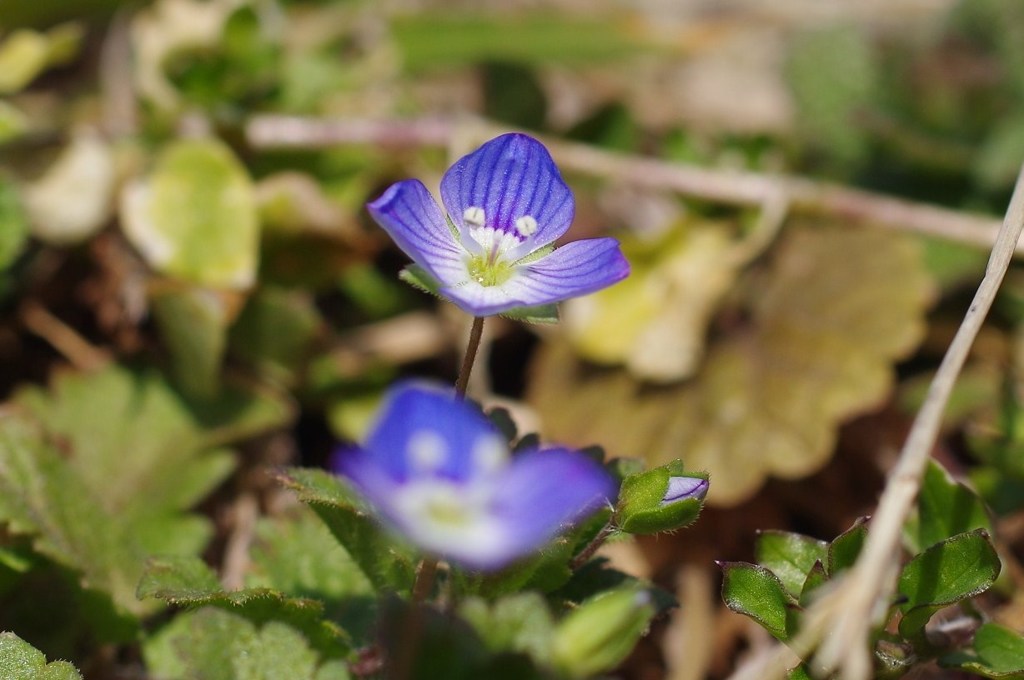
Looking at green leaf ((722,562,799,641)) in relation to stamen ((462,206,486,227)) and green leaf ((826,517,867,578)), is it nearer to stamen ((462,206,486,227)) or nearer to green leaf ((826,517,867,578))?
green leaf ((826,517,867,578))

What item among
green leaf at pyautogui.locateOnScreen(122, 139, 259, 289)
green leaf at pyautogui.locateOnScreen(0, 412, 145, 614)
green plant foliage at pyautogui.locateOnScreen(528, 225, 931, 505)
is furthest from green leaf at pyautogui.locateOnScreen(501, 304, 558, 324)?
green leaf at pyautogui.locateOnScreen(122, 139, 259, 289)

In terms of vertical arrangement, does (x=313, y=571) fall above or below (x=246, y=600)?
below

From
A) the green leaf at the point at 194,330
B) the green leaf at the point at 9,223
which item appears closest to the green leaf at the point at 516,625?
the green leaf at the point at 194,330

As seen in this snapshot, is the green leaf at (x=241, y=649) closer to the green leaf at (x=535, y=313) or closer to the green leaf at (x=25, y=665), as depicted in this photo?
the green leaf at (x=25, y=665)

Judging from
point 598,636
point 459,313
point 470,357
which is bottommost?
point 459,313

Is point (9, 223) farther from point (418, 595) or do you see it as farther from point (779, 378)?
point (779, 378)

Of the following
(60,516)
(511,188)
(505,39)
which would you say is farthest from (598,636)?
(505,39)

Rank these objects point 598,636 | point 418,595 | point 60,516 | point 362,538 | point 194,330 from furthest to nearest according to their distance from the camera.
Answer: point 194,330, point 60,516, point 362,538, point 418,595, point 598,636

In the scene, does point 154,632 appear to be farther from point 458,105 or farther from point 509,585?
point 458,105

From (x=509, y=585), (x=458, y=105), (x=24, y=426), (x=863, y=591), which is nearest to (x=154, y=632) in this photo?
(x=24, y=426)
